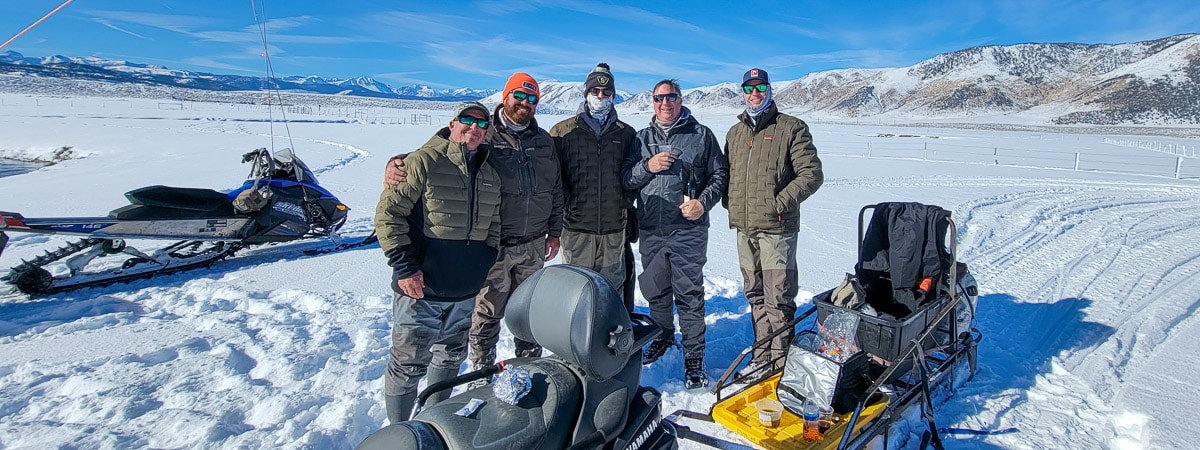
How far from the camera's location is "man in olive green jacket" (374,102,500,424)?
2771 mm

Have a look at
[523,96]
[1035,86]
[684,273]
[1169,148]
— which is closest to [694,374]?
[684,273]

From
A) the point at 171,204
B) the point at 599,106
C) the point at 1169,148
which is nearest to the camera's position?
the point at 599,106

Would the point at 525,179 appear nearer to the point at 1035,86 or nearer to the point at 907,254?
the point at 907,254

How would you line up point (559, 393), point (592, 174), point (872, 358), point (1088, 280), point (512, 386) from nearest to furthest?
point (512, 386)
point (559, 393)
point (872, 358)
point (592, 174)
point (1088, 280)

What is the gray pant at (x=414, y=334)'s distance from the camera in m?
2.87

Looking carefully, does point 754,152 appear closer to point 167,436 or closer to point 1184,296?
point 167,436

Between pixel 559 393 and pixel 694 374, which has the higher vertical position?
pixel 559 393

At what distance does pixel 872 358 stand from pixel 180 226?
5.80 m

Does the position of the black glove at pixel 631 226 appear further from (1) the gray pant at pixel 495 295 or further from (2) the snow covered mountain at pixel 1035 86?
(2) the snow covered mountain at pixel 1035 86

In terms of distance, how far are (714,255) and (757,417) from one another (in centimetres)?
389

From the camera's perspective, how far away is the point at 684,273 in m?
3.72

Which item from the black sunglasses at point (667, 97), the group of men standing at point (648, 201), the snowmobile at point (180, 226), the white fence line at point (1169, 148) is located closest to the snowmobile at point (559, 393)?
the group of men standing at point (648, 201)

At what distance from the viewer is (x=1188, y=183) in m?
14.3

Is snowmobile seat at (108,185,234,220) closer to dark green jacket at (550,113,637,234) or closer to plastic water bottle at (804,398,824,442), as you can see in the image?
dark green jacket at (550,113,637,234)
